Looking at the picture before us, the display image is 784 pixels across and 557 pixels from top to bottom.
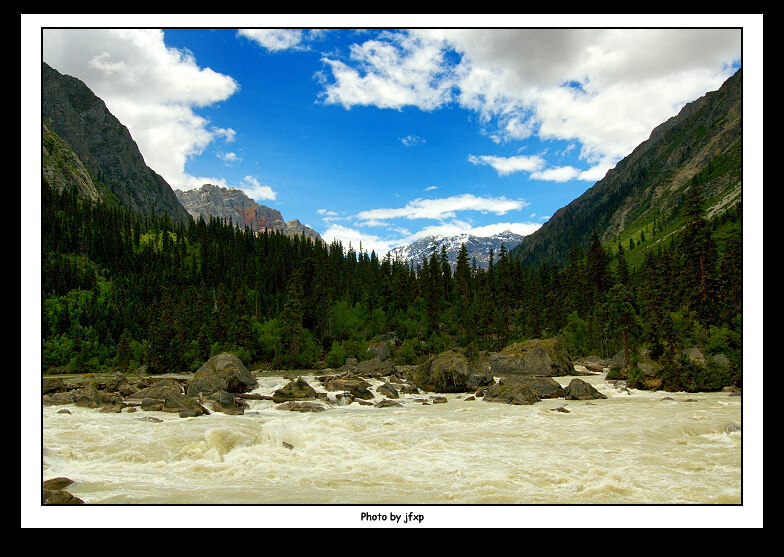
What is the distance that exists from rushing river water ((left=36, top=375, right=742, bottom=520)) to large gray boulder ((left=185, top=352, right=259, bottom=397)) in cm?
826

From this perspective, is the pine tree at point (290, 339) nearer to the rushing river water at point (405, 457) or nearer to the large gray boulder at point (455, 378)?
the large gray boulder at point (455, 378)

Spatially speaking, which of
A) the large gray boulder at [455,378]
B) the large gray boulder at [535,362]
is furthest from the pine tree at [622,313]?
the large gray boulder at [455,378]

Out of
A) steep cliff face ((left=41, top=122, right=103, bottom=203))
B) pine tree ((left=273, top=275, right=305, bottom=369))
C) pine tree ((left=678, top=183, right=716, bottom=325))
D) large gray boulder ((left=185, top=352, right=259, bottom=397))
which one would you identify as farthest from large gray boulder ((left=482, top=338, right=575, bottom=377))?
steep cliff face ((left=41, top=122, right=103, bottom=203))

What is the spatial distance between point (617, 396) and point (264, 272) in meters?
89.0

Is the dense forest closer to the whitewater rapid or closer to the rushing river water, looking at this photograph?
the rushing river water

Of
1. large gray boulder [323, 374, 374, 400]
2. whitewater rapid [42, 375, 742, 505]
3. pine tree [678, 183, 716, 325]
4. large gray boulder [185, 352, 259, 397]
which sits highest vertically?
pine tree [678, 183, 716, 325]

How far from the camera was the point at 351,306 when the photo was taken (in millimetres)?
84812

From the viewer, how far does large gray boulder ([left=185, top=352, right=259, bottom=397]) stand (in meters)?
32.8

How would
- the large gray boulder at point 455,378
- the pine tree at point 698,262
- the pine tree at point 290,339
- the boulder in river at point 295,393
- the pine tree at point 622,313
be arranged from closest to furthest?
the boulder in river at point 295,393
the large gray boulder at point 455,378
the pine tree at point 698,262
the pine tree at point 622,313
the pine tree at point 290,339

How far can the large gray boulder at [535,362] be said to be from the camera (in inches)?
1777

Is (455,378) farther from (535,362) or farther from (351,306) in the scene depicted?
(351,306)

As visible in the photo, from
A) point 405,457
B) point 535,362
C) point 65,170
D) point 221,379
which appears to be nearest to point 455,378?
point 535,362

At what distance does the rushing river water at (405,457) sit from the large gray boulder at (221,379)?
8263mm

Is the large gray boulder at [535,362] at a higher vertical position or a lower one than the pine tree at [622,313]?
lower
